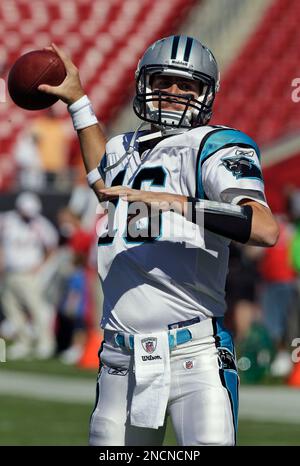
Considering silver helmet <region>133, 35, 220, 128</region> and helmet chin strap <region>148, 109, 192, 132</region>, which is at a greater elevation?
silver helmet <region>133, 35, 220, 128</region>

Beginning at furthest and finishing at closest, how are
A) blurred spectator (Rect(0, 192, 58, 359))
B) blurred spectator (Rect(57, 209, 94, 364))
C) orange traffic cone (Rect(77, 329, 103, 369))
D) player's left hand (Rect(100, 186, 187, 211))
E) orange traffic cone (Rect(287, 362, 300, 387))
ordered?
blurred spectator (Rect(0, 192, 58, 359)) → blurred spectator (Rect(57, 209, 94, 364)) → orange traffic cone (Rect(77, 329, 103, 369)) → orange traffic cone (Rect(287, 362, 300, 387)) → player's left hand (Rect(100, 186, 187, 211))

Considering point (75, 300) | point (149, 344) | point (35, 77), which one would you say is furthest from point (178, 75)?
point (75, 300)

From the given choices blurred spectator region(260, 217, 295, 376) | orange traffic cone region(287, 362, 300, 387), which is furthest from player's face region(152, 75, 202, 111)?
blurred spectator region(260, 217, 295, 376)

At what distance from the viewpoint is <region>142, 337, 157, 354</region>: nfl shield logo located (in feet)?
12.5

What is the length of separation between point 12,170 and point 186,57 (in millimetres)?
12303

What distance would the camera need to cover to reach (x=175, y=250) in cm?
382

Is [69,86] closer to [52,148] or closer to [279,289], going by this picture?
[279,289]

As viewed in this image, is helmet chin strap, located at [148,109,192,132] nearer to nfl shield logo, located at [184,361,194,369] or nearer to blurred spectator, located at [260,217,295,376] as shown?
Answer: nfl shield logo, located at [184,361,194,369]

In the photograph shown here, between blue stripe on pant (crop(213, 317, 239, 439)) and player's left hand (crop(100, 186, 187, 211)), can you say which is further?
blue stripe on pant (crop(213, 317, 239, 439))

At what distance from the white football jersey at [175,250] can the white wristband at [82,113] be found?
1.82 ft

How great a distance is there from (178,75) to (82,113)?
542mm

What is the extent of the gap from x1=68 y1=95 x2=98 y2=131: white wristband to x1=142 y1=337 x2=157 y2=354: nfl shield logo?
0.95 meters

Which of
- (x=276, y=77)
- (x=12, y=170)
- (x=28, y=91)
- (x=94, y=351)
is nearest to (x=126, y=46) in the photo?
(x=276, y=77)
